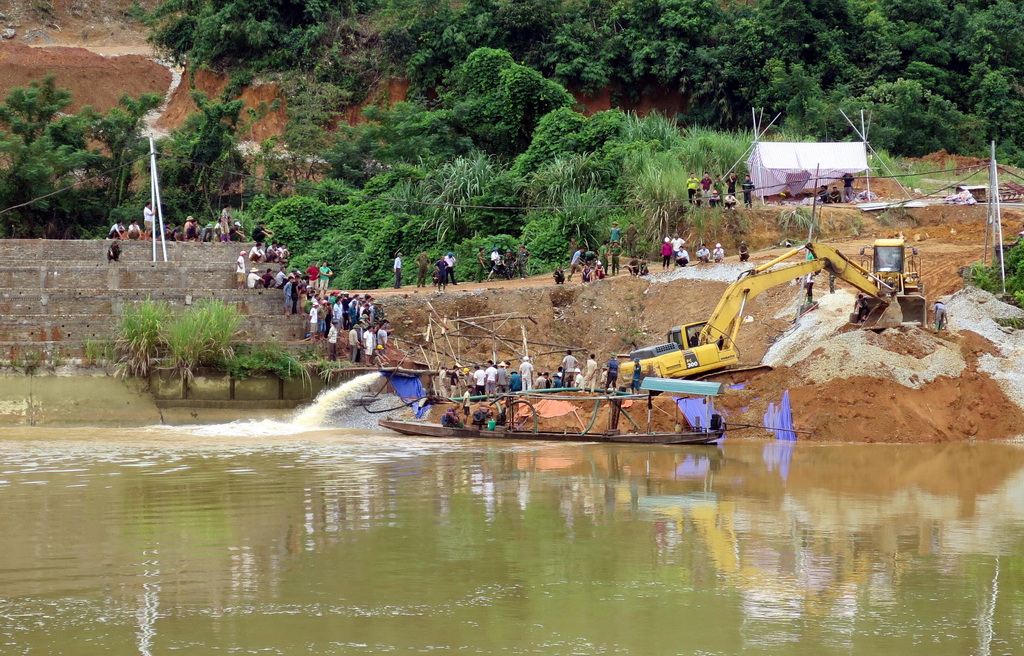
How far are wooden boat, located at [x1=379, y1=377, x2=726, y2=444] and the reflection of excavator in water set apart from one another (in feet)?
2.75

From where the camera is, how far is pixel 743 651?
13.4m

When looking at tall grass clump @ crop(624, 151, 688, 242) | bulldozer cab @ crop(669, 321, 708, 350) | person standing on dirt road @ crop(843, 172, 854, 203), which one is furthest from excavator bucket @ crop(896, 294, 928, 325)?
person standing on dirt road @ crop(843, 172, 854, 203)

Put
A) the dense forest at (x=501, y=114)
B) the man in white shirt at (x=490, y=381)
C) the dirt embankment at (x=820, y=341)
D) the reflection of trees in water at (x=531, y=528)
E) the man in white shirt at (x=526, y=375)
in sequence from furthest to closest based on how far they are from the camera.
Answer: the dense forest at (x=501, y=114), the man in white shirt at (x=526, y=375), the man in white shirt at (x=490, y=381), the dirt embankment at (x=820, y=341), the reflection of trees in water at (x=531, y=528)

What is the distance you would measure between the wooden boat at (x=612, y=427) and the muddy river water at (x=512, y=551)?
0.69 m

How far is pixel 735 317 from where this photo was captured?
99.7ft

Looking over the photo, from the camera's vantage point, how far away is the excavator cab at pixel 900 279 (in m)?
32.0

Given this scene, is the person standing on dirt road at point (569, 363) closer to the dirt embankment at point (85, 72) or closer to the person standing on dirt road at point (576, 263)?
the person standing on dirt road at point (576, 263)

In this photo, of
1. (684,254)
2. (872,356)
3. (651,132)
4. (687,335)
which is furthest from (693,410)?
(651,132)

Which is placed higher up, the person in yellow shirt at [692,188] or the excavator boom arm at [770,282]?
the person in yellow shirt at [692,188]

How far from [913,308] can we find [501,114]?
23981 millimetres

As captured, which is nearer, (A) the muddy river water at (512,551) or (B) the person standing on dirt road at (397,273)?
(A) the muddy river water at (512,551)

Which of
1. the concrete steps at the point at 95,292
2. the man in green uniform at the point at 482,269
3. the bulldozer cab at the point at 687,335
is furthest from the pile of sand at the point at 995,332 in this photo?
the concrete steps at the point at 95,292

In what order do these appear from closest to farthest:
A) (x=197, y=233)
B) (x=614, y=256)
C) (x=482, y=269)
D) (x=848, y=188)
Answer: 1. (x=614, y=256)
2. (x=482, y=269)
3. (x=197, y=233)
4. (x=848, y=188)

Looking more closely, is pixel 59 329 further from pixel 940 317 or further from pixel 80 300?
pixel 940 317
